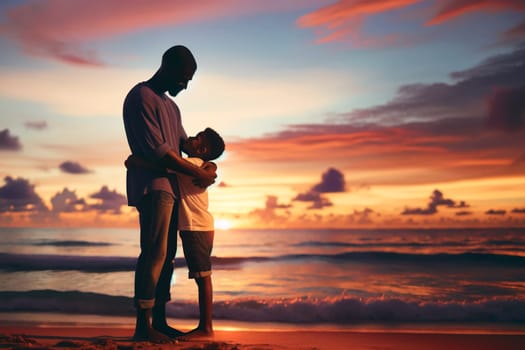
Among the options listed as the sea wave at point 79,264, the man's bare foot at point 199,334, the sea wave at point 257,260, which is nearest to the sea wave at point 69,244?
the sea wave at point 257,260

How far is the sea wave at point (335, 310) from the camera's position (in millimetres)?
6438

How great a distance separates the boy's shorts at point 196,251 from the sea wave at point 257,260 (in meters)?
8.86

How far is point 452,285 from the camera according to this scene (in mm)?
10312

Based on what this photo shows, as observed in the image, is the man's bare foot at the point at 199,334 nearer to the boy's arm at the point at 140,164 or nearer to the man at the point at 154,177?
the man at the point at 154,177

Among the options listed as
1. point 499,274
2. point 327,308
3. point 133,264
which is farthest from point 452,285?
point 133,264

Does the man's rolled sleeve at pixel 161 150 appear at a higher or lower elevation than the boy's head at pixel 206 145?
lower

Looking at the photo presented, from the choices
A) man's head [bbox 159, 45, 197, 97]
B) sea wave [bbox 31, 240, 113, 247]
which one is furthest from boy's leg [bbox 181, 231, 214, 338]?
sea wave [bbox 31, 240, 113, 247]

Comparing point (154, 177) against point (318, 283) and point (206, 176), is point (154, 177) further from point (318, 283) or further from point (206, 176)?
point (318, 283)

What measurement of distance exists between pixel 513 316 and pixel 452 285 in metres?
3.95

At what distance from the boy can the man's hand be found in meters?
0.03

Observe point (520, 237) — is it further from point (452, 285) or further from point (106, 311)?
point (106, 311)

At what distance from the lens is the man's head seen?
402 cm

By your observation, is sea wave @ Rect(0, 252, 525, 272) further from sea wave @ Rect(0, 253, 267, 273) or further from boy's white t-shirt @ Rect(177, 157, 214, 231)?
boy's white t-shirt @ Rect(177, 157, 214, 231)

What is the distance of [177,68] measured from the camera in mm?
4027
